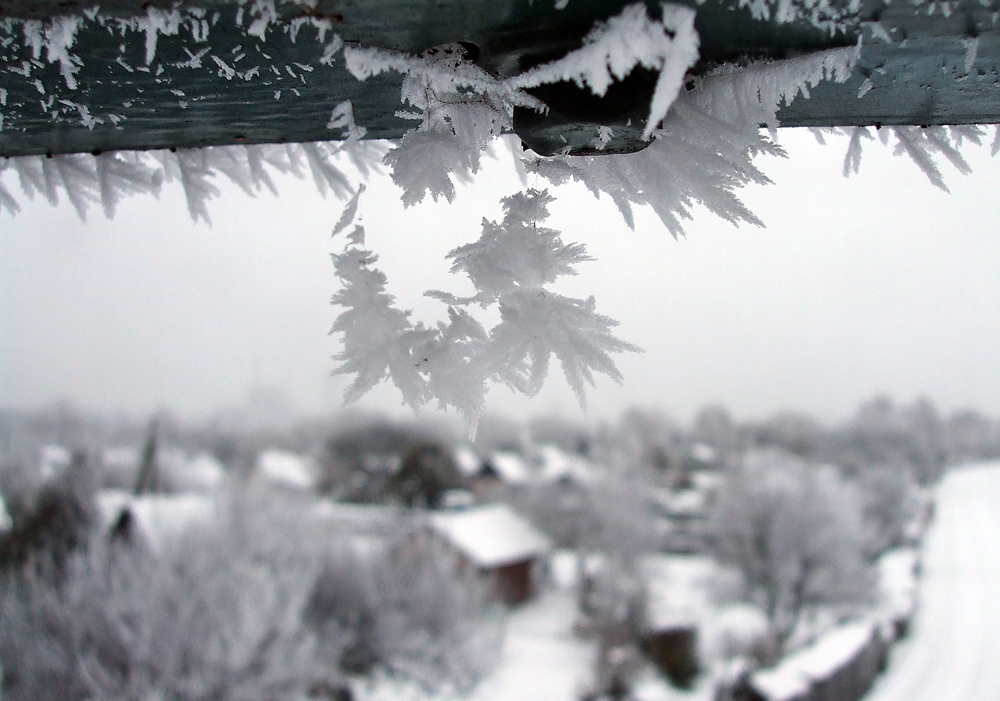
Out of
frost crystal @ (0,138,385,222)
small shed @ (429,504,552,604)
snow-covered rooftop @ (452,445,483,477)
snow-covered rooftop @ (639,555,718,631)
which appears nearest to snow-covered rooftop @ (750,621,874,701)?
snow-covered rooftop @ (639,555,718,631)

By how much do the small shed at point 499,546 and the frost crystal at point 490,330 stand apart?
1589 cm

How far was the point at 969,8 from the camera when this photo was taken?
0.42 metres

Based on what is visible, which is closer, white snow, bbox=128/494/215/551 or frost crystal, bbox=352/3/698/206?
frost crystal, bbox=352/3/698/206

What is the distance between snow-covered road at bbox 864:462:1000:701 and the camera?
12656 mm

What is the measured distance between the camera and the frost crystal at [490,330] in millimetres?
535

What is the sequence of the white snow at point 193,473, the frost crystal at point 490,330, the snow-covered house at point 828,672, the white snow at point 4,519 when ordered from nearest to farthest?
the frost crystal at point 490,330 < the snow-covered house at point 828,672 < the white snow at point 4,519 < the white snow at point 193,473

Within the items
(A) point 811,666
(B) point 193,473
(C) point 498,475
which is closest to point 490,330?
(A) point 811,666

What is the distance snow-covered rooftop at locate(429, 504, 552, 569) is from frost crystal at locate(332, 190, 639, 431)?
16074 millimetres

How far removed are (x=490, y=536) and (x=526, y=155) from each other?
19.7 meters

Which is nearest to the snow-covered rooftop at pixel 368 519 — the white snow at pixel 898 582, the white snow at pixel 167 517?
the white snow at pixel 167 517

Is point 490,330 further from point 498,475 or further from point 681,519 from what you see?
point 681,519

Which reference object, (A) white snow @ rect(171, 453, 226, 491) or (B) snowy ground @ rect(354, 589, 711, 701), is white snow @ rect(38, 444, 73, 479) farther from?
(B) snowy ground @ rect(354, 589, 711, 701)

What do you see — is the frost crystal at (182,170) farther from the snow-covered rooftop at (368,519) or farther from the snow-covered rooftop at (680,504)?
the snow-covered rooftop at (680,504)

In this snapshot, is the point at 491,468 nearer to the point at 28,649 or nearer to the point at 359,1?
the point at 28,649
